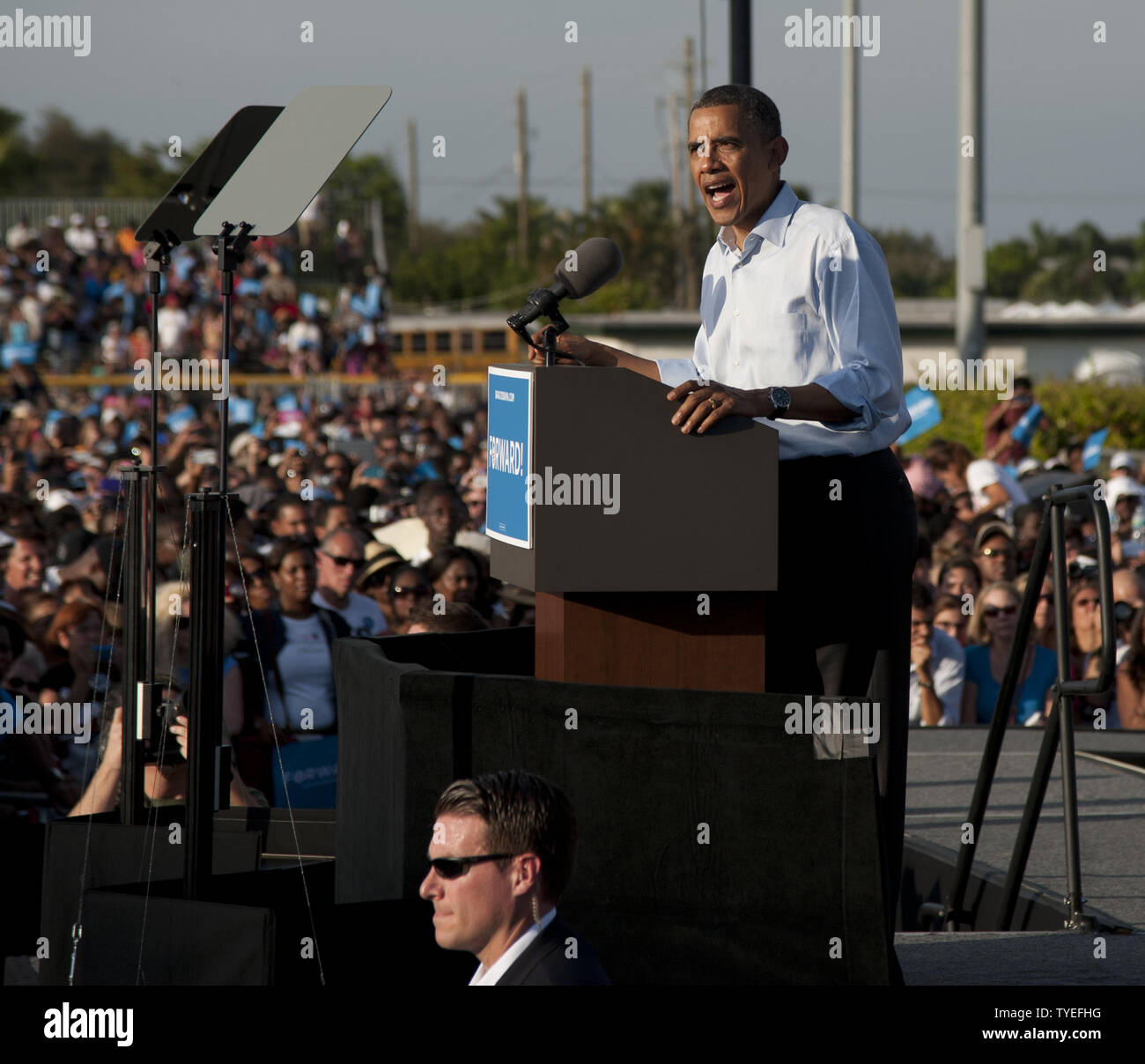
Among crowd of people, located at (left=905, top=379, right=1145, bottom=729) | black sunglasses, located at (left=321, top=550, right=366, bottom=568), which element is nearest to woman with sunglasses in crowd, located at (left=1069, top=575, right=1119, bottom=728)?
crowd of people, located at (left=905, top=379, right=1145, bottom=729)

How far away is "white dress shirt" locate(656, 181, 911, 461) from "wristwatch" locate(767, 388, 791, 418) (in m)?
0.12

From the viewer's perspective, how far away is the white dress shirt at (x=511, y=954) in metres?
3.07

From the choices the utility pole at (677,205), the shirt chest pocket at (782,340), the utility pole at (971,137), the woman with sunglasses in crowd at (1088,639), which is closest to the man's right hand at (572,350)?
the shirt chest pocket at (782,340)

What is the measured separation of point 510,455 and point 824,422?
65 cm

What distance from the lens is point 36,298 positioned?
36.3m

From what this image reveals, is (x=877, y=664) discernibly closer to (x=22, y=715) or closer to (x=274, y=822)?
(x=274, y=822)

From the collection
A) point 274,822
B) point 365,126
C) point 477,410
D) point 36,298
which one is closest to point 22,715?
point 274,822

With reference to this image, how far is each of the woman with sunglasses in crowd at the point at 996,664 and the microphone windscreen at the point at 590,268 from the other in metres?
5.63

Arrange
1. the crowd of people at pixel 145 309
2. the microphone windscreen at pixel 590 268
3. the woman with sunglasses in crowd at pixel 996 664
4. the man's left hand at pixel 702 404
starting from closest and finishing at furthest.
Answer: the man's left hand at pixel 702 404 → the microphone windscreen at pixel 590 268 → the woman with sunglasses in crowd at pixel 996 664 → the crowd of people at pixel 145 309

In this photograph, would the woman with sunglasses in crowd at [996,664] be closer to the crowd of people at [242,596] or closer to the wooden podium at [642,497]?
the crowd of people at [242,596]

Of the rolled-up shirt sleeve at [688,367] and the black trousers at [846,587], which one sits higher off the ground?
the rolled-up shirt sleeve at [688,367]

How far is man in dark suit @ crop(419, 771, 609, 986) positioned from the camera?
3.07m

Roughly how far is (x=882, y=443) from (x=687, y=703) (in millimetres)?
763

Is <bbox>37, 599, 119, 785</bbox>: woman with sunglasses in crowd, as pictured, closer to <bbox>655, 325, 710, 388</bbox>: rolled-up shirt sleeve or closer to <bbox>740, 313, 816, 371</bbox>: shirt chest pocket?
<bbox>655, 325, 710, 388</bbox>: rolled-up shirt sleeve
